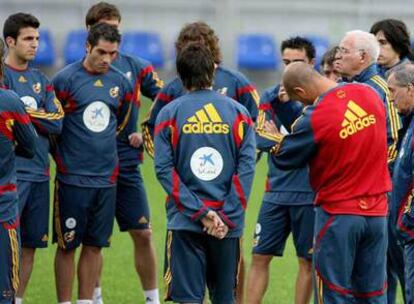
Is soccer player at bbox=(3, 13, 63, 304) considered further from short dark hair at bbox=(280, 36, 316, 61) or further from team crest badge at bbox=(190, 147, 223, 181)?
short dark hair at bbox=(280, 36, 316, 61)

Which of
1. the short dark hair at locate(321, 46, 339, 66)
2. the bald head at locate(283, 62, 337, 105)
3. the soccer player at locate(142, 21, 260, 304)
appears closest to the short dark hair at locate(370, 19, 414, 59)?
the short dark hair at locate(321, 46, 339, 66)

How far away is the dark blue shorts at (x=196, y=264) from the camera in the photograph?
26.4ft

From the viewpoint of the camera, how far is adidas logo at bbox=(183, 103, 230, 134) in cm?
795

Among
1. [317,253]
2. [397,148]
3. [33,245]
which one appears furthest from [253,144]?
[33,245]

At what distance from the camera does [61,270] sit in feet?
32.0

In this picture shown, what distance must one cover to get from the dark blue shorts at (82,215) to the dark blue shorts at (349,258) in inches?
97.0

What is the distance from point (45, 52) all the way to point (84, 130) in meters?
16.3

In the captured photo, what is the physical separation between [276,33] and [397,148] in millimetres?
18341

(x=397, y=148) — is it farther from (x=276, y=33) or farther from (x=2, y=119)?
(x=276, y=33)

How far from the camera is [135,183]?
10312 millimetres

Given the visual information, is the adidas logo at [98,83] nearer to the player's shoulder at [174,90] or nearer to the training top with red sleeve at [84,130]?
the training top with red sleeve at [84,130]

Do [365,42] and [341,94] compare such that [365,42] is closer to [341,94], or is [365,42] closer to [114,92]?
[341,94]

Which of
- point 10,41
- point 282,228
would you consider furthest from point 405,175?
point 10,41

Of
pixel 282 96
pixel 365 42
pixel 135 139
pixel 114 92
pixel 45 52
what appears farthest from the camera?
pixel 45 52
